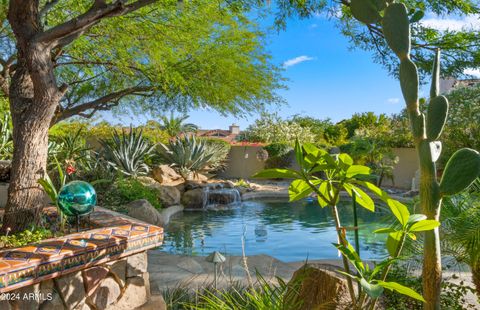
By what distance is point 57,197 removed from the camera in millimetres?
3588

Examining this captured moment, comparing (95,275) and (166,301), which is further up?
(95,275)

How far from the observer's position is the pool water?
6.98 meters

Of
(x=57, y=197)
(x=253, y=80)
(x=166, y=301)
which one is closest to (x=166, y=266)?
(x=166, y=301)

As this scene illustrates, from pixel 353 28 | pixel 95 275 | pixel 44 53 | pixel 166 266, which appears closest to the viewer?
pixel 95 275

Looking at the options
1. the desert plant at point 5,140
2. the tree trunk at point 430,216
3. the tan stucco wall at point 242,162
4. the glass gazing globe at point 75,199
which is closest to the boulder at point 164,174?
the desert plant at point 5,140

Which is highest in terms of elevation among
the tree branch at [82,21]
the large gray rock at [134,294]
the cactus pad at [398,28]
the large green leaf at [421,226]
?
the tree branch at [82,21]

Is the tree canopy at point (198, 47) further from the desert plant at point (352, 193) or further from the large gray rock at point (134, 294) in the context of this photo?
the desert plant at point (352, 193)

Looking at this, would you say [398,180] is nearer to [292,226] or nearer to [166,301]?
[292,226]

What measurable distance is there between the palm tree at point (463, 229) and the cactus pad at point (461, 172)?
3.45 feet

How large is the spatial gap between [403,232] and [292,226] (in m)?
7.70

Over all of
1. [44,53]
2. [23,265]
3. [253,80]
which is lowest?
[23,265]

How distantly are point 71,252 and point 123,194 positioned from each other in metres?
6.26

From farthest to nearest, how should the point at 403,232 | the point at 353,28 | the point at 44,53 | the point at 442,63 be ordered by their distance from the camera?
the point at 353,28 → the point at 442,63 → the point at 44,53 → the point at 403,232

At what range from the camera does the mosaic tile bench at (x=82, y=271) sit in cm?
262
